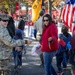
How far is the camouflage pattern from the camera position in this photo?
5.80 m

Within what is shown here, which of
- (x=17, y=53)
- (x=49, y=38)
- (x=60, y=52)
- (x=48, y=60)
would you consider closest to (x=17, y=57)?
(x=17, y=53)

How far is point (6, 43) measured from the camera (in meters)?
5.80

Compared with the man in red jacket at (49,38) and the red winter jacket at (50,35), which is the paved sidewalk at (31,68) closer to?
the man in red jacket at (49,38)

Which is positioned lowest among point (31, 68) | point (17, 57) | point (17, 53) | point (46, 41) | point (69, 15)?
point (31, 68)

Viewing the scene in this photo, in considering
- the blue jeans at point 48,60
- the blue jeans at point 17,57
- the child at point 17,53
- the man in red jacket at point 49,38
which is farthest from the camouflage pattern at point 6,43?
the blue jeans at point 17,57

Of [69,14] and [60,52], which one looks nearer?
[60,52]

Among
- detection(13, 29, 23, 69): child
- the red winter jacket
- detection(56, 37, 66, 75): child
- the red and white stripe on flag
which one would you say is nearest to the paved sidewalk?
detection(13, 29, 23, 69): child

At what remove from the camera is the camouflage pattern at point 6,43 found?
580 centimetres

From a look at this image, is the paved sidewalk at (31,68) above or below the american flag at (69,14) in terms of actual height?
below

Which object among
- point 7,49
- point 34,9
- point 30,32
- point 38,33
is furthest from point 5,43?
point 30,32

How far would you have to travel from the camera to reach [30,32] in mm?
23406

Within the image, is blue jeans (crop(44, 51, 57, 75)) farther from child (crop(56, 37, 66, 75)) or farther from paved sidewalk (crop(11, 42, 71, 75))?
paved sidewalk (crop(11, 42, 71, 75))

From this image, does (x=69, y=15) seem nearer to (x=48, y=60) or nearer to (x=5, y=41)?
(x=48, y=60)

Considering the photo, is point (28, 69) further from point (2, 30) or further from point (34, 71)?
point (2, 30)
